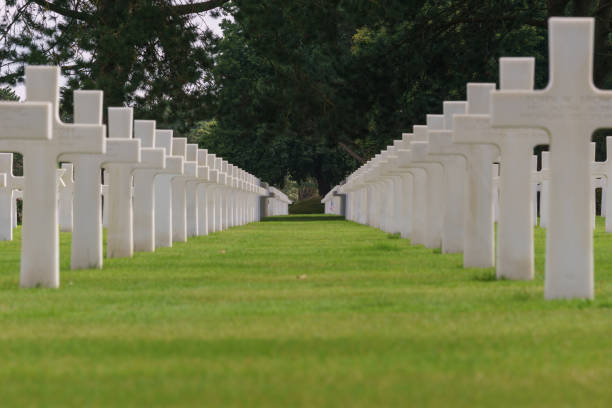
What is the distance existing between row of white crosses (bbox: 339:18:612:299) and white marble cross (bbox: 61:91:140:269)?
177 inches

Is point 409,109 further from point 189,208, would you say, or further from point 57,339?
point 57,339

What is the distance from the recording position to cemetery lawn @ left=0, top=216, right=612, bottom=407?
5.79m

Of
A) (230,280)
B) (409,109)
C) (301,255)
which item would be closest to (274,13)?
(409,109)

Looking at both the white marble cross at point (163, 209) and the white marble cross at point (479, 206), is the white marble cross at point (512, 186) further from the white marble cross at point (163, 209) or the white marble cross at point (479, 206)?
the white marble cross at point (163, 209)

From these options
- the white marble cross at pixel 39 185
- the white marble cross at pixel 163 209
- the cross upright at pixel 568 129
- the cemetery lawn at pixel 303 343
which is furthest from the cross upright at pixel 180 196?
the cross upright at pixel 568 129

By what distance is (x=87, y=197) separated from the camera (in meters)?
14.6

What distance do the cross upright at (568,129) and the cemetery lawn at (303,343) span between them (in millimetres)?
353

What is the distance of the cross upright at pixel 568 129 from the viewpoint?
34.1 ft

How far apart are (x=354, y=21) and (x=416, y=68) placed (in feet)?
20.1

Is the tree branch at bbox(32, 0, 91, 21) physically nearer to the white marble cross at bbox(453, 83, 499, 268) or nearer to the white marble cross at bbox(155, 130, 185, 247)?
the white marble cross at bbox(155, 130, 185, 247)

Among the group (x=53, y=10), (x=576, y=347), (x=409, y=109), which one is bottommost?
(x=576, y=347)

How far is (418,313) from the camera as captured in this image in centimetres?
928

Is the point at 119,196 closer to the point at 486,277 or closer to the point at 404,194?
the point at 486,277

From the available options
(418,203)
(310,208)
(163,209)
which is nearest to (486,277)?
(418,203)
